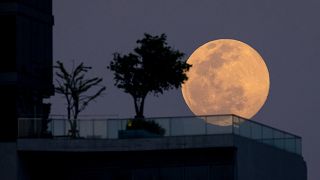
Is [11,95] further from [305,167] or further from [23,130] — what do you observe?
[305,167]

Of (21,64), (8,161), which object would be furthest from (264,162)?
(8,161)

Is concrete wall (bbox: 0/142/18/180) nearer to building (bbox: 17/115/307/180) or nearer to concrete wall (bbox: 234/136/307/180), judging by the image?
building (bbox: 17/115/307/180)

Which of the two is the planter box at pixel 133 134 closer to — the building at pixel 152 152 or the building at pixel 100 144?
the building at pixel 152 152

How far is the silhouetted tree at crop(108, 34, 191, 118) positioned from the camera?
365 feet

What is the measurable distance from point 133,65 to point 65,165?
10.5 meters

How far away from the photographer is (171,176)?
103 meters

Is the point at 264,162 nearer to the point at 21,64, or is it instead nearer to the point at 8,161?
the point at 21,64

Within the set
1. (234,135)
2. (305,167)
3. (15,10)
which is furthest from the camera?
(305,167)

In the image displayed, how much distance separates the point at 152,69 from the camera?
4385 inches

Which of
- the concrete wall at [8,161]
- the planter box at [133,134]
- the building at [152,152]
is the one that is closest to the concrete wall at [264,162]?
the building at [152,152]

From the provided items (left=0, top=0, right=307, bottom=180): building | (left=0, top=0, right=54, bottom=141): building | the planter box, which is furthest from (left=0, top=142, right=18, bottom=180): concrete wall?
the planter box

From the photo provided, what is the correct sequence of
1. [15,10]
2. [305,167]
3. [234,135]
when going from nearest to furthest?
[234,135] < [15,10] < [305,167]

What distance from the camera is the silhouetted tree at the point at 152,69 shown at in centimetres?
11131

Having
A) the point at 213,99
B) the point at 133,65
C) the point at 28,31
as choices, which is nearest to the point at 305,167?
the point at 213,99
